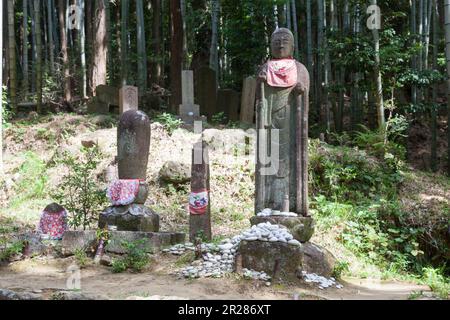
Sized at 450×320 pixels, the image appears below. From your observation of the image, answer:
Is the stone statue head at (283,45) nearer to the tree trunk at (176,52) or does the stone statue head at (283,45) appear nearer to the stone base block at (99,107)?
the tree trunk at (176,52)

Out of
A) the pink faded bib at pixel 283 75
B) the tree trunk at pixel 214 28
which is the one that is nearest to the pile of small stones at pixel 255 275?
the pink faded bib at pixel 283 75

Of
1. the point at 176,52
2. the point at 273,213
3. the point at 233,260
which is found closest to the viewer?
the point at 233,260

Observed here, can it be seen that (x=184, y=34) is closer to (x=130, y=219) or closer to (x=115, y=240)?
(x=130, y=219)

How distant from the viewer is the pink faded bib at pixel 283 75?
640cm

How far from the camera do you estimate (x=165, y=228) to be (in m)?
8.43

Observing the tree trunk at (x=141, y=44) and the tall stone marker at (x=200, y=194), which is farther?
the tree trunk at (x=141, y=44)

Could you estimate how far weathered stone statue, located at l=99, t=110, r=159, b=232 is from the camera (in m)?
6.84

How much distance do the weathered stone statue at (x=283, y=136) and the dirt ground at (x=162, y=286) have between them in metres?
1.20

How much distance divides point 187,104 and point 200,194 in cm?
586

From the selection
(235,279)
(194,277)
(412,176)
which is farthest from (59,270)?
(412,176)

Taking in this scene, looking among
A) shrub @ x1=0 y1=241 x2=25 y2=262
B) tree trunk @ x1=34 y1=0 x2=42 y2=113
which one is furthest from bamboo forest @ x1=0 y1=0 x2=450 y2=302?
tree trunk @ x1=34 y1=0 x2=42 y2=113

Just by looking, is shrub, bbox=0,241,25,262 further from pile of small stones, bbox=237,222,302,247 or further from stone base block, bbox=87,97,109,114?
stone base block, bbox=87,97,109,114

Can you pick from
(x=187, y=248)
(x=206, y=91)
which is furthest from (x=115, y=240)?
(x=206, y=91)

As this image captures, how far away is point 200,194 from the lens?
23.3 ft
